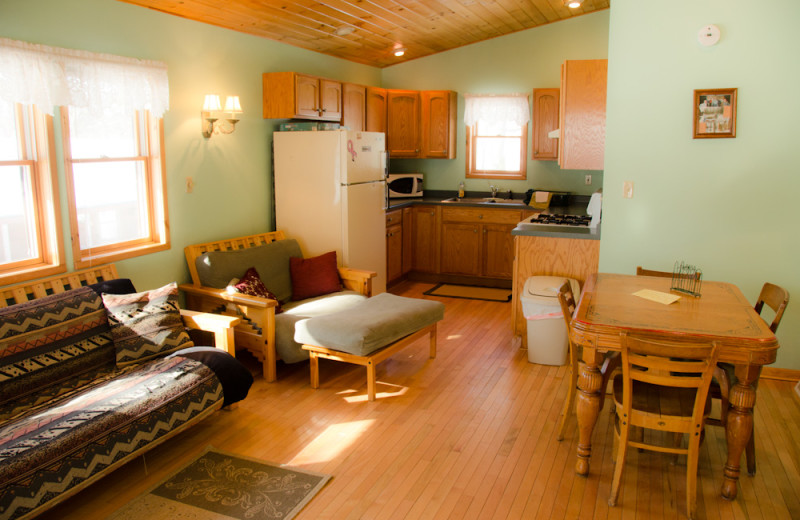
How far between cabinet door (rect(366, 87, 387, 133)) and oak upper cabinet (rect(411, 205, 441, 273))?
991mm

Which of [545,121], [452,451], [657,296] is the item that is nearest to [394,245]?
[545,121]

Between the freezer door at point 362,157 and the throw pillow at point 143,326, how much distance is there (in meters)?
1.98

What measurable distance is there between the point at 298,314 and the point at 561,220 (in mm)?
2369

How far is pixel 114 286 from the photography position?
358 cm

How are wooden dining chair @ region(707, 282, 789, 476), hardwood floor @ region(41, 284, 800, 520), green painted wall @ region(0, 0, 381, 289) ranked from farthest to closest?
green painted wall @ region(0, 0, 381, 289) < wooden dining chair @ region(707, 282, 789, 476) < hardwood floor @ region(41, 284, 800, 520)

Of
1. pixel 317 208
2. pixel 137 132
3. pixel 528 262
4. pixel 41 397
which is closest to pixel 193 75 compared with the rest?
pixel 137 132

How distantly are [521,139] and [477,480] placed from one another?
483 centimetres

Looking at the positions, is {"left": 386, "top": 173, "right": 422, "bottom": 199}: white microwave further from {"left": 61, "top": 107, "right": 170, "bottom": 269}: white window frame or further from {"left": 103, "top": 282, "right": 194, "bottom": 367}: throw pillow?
{"left": 103, "top": 282, "right": 194, "bottom": 367}: throw pillow

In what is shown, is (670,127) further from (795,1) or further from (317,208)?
(317,208)

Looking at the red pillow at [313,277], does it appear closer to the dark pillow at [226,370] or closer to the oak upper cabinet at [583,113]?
the dark pillow at [226,370]

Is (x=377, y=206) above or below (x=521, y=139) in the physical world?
below

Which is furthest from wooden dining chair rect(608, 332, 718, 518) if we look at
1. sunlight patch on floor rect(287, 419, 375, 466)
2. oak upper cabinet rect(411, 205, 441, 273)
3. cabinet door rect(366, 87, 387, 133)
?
cabinet door rect(366, 87, 387, 133)

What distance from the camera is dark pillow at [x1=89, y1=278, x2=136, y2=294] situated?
138 inches

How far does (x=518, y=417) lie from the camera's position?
358 cm
